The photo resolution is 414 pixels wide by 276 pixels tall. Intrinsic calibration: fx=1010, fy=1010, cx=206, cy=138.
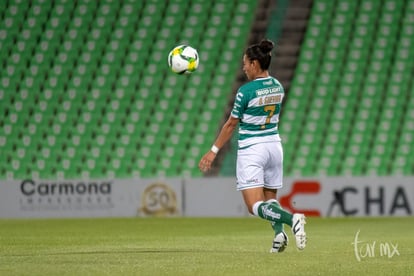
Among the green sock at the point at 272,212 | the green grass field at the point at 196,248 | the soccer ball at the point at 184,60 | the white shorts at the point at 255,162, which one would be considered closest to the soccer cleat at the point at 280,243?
the green grass field at the point at 196,248

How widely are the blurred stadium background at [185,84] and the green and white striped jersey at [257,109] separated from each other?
31.5 ft

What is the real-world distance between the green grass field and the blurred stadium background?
145 inches

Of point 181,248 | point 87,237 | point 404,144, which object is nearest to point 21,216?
point 87,237

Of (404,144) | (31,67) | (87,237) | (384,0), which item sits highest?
(384,0)

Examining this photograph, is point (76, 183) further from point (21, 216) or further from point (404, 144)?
point (404, 144)

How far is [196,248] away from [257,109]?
1561 mm

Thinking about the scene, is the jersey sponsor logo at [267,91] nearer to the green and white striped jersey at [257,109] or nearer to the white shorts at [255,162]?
the green and white striped jersey at [257,109]

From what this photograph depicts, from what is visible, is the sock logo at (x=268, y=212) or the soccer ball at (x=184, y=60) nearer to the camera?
the sock logo at (x=268, y=212)

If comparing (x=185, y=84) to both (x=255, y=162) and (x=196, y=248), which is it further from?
(x=255, y=162)

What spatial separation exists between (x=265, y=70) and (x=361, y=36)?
39.6 feet

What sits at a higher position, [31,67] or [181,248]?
[31,67]

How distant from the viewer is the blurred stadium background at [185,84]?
725 inches

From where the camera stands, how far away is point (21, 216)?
16.8 metres

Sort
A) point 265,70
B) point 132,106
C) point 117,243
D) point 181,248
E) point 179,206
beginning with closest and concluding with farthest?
point 265,70 → point 181,248 → point 117,243 → point 179,206 → point 132,106
